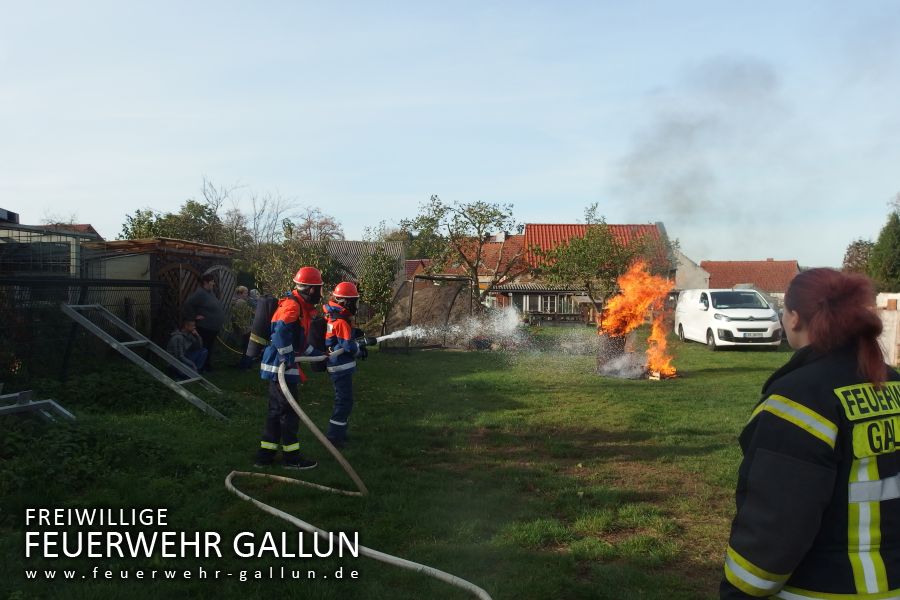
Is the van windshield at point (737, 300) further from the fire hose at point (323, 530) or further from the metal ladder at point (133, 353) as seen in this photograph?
the fire hose at point (323, 530)

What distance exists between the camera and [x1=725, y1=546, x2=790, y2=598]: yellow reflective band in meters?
2.06

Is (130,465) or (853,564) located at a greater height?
(853,564)

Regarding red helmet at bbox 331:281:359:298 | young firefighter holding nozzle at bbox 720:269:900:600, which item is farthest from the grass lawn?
young firefighter holding nozzle at bbox 720:269:900:600

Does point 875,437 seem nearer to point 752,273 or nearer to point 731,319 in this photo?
point 731,319

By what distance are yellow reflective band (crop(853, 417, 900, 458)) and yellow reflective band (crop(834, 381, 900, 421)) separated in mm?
25

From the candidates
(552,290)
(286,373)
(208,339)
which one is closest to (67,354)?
(208,339)

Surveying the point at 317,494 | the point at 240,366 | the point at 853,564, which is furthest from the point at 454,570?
the point at 240,366

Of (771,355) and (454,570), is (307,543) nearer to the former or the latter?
(454,570)

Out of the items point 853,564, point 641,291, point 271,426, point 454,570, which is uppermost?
point 641,291

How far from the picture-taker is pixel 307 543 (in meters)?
4.65

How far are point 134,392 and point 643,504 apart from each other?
6363 millimetres

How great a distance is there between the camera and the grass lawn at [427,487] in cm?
414

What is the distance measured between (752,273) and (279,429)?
6314cm

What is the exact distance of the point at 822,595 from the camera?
208 cm
